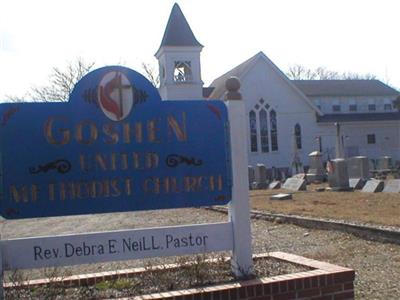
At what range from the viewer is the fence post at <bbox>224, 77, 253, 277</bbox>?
15.4ft

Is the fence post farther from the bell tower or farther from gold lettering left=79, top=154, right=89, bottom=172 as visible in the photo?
the bell tower

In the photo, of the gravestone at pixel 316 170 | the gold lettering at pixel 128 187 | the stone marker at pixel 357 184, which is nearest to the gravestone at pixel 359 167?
the gravestone at pixel 316 170

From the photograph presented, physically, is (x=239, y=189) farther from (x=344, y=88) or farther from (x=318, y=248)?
(x=344, y=88)

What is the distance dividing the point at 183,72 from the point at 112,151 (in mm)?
37456

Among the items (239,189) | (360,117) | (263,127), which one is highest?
(360,117)

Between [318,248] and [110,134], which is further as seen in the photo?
[318,248]

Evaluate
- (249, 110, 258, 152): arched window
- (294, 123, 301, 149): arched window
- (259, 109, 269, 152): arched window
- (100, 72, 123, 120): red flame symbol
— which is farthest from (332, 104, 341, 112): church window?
(100, 72, 123, 120): red flame symbol

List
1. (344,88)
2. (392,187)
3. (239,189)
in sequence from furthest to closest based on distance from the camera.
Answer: (344,88) → (392,187) → (239,189)

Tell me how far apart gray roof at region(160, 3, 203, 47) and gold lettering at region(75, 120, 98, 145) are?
36803 millimetres

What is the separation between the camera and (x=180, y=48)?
40656 millimetres

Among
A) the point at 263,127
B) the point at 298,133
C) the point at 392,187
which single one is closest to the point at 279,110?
the point at 263,127

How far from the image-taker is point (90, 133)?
4441mm

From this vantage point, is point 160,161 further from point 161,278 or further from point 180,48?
point 180,48

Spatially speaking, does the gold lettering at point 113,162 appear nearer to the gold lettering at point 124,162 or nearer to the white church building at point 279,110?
the gold lettering at point 124,162
